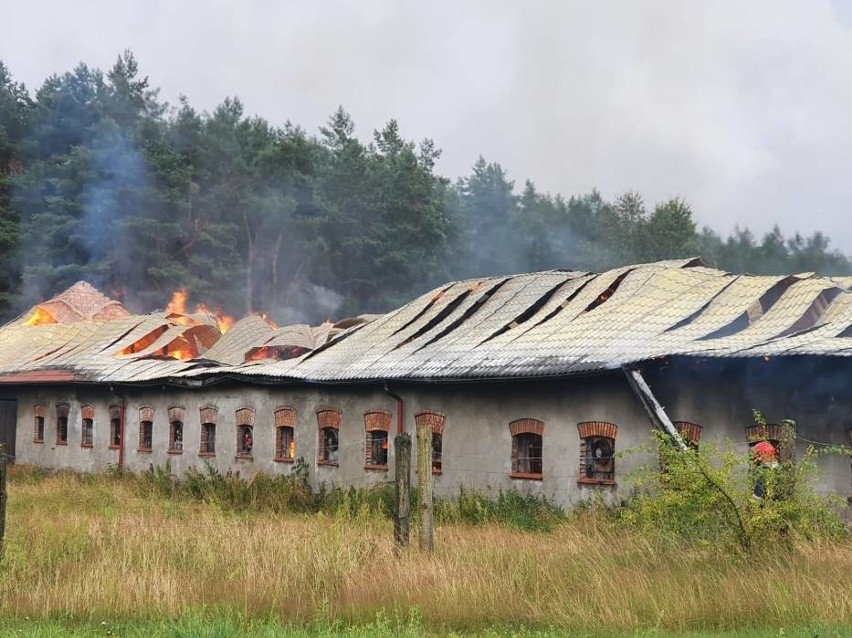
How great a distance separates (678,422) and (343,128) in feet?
154

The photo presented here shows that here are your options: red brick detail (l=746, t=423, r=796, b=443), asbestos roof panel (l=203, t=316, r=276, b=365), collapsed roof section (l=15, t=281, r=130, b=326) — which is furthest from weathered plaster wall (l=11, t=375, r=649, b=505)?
collapsed roof section (l=15, t=281, r=130, b=326)

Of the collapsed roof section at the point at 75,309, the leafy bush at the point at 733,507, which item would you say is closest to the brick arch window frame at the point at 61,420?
the collapsed roof section at the point at 75,309

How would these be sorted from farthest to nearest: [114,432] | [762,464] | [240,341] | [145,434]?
[240,341], [114,432], [145,434], [762,464]

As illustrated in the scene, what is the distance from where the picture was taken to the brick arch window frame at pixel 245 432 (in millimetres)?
23531

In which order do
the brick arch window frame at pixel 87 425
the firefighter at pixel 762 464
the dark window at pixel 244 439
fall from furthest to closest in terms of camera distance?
the brick arch window frame at pixel 87 425 → the dark window at pixel 244 439 → the firefighter at pixel 762 464

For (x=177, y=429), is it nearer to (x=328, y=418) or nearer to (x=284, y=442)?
(x=284, y=442)

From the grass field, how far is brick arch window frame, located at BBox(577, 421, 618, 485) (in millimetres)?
4136

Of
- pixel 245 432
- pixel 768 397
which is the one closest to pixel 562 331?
pixel 768 397

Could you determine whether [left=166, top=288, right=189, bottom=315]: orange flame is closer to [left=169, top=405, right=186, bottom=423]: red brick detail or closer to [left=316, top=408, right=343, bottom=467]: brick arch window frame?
[left=169, top=405, right=186, bottom=423]: red brick detail

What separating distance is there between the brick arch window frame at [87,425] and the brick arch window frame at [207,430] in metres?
5.85

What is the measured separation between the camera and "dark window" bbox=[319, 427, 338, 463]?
2158 cm

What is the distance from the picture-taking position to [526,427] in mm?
17438

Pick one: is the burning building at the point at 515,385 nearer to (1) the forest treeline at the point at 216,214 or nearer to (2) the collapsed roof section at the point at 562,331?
(2) the collapsed roof section at the point at 562,331

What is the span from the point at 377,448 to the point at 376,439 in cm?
19
